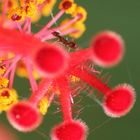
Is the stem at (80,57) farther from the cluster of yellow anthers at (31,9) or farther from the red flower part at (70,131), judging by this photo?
the cluster of yellow anthers at (31,9)

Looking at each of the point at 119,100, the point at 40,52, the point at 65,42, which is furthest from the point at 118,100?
the point at 65,42

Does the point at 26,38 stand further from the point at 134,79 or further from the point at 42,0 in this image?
the point at 134,79

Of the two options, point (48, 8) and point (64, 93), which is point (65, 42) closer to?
point (64, 93)

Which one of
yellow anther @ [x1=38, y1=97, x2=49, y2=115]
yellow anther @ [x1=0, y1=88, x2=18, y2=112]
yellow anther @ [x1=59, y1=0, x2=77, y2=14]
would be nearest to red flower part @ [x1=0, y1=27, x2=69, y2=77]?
yellow anther @ [x1=0, y1=88, x2=18, y2=112]

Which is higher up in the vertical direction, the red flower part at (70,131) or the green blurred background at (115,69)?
the red flower part at (70,131)

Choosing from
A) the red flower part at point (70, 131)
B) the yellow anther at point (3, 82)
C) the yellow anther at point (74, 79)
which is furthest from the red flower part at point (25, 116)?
the yellow anther at point (3, 82)

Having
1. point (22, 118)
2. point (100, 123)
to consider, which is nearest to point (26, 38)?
point (22, 118)
